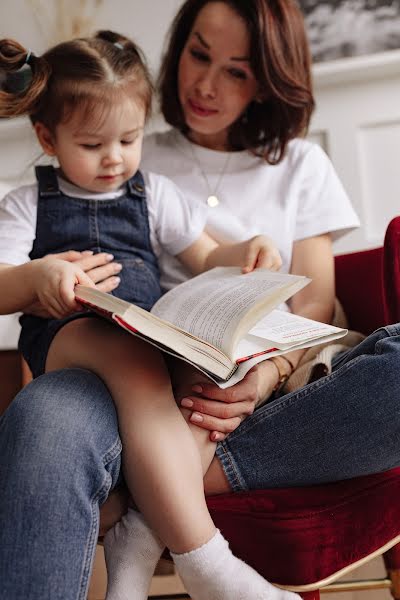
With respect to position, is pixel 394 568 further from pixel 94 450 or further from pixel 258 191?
pixel 258 191

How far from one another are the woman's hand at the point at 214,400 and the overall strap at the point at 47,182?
43 cm

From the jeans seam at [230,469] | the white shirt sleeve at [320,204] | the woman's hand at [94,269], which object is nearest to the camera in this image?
the jeans seam at [230,469]

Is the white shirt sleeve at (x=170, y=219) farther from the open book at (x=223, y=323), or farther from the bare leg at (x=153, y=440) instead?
the bare leg at (x=153, y=440)

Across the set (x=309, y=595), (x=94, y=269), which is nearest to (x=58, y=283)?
(x=94, y=269)

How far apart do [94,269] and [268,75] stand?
539 millimetres

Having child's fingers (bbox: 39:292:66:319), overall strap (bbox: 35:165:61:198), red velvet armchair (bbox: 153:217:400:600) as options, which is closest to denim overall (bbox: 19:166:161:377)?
overall strap (bbox: 35:165:61:198)

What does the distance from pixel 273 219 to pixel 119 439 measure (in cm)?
67

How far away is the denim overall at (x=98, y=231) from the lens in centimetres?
120

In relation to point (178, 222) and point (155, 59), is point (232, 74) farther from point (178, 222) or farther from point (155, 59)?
point (155, 59)

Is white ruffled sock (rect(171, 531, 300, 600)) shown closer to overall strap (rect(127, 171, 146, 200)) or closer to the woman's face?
overall strap (rect(127, 171, 146, 200))

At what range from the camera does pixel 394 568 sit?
1085 mm

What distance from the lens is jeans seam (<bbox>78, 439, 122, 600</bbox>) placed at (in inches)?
29.4

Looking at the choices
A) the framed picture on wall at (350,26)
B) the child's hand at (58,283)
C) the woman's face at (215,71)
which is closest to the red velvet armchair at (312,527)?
the child's hand at (58,283)

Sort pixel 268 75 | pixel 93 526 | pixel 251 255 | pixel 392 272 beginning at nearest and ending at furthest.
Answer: pixel 93 526 → pixel 392 272 → pixel 251 255 → pixel 268 75
